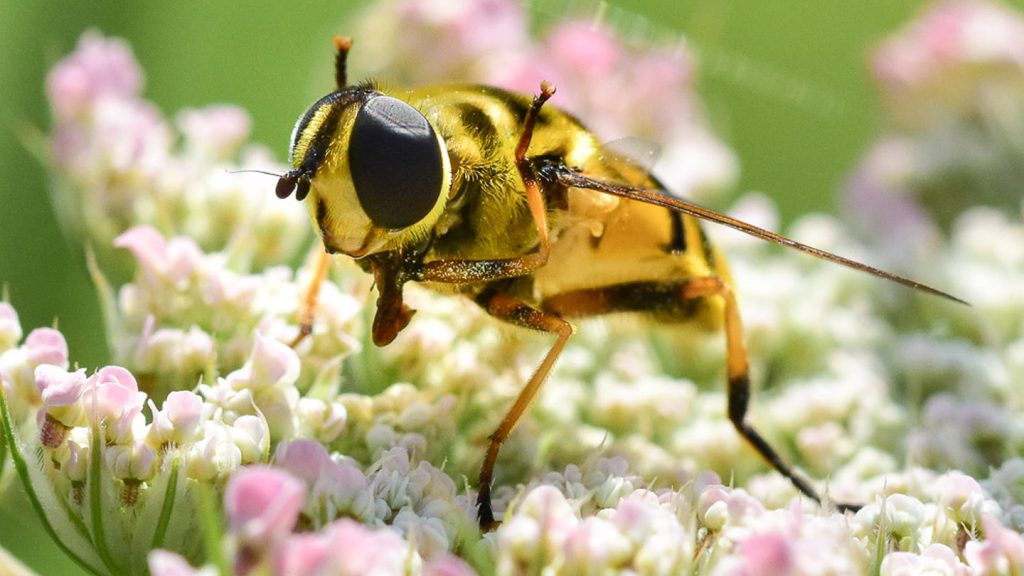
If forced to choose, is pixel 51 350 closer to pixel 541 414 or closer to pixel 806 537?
pixel 541 414

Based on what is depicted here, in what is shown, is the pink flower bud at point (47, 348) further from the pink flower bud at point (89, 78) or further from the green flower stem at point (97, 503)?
the pink flower bud at point (89, 78)

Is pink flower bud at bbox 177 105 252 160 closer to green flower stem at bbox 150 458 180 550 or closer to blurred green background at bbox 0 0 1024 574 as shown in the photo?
blurred green background at bbox 0 0 1024 574

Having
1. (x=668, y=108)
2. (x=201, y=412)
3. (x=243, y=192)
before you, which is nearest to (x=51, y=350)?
(x=201, y=412)

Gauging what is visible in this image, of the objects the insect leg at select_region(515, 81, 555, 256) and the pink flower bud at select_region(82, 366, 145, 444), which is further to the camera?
the insect leg at select_region(515, 81, 555, 256)

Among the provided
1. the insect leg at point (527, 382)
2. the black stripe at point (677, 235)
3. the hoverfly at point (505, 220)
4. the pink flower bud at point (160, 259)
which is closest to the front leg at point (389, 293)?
the hoverfly at point (505, 220)

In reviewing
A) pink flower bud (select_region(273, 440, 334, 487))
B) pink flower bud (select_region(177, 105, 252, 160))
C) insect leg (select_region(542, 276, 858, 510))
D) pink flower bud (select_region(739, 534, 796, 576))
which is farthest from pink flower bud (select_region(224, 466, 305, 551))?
pink flower bud (select_region(177, 105, 252, 160))

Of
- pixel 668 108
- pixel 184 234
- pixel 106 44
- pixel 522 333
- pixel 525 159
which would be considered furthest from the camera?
pixel 668 108
